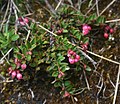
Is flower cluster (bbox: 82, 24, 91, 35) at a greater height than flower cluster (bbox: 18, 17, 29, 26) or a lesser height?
lesser

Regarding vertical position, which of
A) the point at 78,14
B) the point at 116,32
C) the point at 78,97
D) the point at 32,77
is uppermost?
the point at 78,14

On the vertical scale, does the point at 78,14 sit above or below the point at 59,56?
above

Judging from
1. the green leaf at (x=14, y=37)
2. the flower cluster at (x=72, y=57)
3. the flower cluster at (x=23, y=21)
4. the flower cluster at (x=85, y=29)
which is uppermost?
the flower cluster at (x=23, y=21)

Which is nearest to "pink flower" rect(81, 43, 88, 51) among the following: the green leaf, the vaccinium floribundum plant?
the vaccinium floribundum plant

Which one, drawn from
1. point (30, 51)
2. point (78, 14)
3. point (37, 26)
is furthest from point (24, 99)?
point (78, 14)

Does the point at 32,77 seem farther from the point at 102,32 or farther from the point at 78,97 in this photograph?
the point at 102,32

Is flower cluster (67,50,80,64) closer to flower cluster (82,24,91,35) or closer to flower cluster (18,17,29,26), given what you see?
flower cluster (82,24,91,35)

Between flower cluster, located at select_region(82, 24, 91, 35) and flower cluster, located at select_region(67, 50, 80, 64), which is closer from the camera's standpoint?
flower cluster, located at select_region(67, 50, 80, 64)

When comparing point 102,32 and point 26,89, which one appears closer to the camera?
point 26,89

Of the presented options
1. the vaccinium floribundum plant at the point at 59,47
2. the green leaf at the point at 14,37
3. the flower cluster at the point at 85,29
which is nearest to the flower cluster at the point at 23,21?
the vaccinium floribundum plant at the point at 59,47

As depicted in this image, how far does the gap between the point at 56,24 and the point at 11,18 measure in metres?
0.29

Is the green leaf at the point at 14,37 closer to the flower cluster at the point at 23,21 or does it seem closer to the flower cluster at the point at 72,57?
the flower cluster at the point at 23,21

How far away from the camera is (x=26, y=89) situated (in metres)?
1.90

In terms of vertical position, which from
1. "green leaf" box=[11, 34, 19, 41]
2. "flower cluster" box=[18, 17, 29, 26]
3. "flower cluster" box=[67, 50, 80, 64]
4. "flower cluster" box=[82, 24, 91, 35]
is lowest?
"flower cluster" box=[67, 50, 80, 64]
